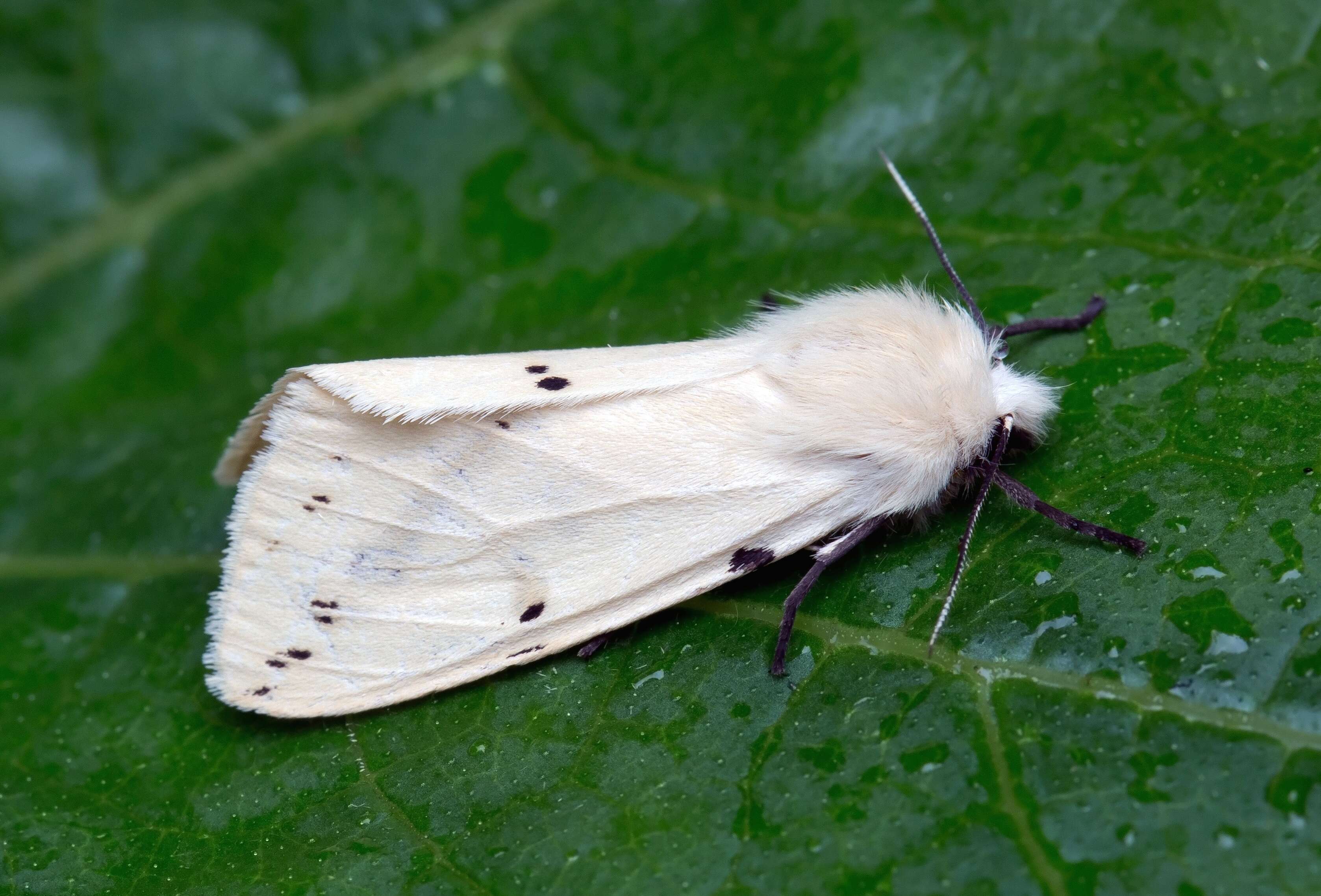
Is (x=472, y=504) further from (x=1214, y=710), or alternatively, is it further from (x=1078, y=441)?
(x=1214, y=710)

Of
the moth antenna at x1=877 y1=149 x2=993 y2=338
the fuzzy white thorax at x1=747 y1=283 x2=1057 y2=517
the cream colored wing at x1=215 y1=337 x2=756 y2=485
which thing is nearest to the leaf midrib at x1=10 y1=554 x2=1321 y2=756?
the fuzzy white thorax at x1=747 y1=283 x2=1057 y2=517

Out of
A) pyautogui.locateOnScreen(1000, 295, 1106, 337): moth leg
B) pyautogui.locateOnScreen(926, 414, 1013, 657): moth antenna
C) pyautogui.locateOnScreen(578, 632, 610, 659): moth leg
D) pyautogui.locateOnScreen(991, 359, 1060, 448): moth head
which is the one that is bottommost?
pyautogui.locateOnScreen(578, 632, 610, 659): moth leg

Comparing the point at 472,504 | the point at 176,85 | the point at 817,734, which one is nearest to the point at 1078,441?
the point at 817,734

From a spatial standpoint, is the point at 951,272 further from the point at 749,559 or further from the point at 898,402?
the point at 749,559

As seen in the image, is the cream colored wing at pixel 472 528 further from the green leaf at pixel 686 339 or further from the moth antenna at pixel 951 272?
the moth antenna at pixel 951 272

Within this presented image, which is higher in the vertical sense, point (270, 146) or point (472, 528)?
point (270, 146)

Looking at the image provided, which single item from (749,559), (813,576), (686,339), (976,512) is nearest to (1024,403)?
(976,512)

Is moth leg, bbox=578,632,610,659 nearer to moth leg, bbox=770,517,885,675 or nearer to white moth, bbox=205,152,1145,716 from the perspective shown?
white moth, bbox=205,152,1145,716
